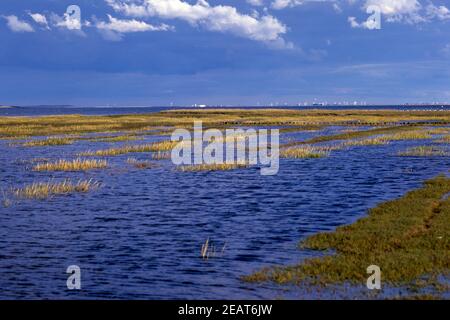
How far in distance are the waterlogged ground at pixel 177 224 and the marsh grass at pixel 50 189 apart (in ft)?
3.13

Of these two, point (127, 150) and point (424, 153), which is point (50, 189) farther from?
point (424, 153)

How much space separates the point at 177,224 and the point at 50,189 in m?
11.1

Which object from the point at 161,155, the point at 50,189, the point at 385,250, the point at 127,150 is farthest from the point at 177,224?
the point at 127,150

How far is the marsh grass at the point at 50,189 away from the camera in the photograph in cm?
3203

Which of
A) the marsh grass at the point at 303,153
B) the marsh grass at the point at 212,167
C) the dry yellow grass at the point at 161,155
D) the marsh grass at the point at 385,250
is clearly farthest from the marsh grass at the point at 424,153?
the marsh grass at the point at 385,250

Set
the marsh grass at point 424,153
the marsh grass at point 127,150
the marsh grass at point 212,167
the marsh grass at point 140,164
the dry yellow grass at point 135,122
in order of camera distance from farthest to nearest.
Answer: the dry yellow grass at point 135,122
the marsh grass at point 127,150
the marsh grass at point 424,153
the marsh grass at point 140,164
the marsh grass at point 212,167

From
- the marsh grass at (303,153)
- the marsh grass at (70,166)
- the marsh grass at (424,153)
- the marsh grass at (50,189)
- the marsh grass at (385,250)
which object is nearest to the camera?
the marsh grass at (385,250)

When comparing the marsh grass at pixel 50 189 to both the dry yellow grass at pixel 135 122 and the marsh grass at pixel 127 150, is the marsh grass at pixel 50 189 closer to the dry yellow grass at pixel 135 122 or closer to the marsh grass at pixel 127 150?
the marsh grass at pixel 127 150

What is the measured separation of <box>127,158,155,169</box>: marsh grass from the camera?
4633 centimetres

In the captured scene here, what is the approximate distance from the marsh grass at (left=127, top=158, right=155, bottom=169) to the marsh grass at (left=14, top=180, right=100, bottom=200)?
10.3m

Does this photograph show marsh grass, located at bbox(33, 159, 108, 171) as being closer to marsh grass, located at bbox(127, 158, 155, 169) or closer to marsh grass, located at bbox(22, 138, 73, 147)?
marsh grass, located at bbox(127, 158, 155, 169)
